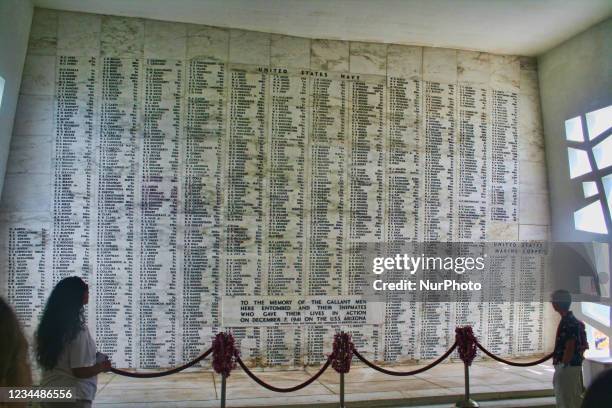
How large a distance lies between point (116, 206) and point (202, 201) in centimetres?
126

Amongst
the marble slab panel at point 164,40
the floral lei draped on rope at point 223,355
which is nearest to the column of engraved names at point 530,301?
the floral lei draped on rope at point 223,355

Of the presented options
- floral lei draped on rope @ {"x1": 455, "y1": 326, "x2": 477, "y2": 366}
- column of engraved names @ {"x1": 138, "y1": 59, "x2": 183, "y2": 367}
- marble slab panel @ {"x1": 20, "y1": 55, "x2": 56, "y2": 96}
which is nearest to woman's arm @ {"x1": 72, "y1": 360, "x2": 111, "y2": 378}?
column of engraved names @ {"x1": 138, "y1": 59, "x2": 183, "y2": 367}

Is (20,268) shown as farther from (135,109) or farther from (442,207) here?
(442,207)

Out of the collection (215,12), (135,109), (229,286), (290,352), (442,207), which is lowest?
(290,352)

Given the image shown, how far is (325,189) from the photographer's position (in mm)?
8000

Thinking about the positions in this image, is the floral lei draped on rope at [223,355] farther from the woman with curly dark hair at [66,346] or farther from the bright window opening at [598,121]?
the bright window opening at [598,121]

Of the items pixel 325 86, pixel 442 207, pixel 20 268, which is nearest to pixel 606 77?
pixel 442 207

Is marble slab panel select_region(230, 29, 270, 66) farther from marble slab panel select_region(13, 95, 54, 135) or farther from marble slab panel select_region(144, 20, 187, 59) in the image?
marble slab panel select_region(13, 95, 54, 135)

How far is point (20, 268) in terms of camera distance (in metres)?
6.98

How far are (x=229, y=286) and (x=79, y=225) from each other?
2.39 meters

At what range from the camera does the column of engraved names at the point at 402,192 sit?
8.12 metres

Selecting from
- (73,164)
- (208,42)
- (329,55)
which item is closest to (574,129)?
(329,55)

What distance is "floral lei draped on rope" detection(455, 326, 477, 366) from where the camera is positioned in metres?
6.14

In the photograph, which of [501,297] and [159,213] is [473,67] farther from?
[159,213]
